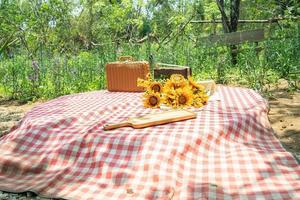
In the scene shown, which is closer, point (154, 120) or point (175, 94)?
point (154, 120)

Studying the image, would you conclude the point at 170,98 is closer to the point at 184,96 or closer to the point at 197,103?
the point at 184,96

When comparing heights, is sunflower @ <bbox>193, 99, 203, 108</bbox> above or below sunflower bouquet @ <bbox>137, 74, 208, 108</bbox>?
below

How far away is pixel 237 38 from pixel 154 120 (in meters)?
4.70

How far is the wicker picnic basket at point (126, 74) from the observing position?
3549 millimetres

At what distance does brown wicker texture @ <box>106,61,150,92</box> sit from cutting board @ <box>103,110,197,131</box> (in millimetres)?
1188

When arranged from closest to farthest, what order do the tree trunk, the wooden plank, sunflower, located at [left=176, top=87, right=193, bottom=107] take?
sunflower, located at [left=176, top=87, right=193, bottom=107] → the wooden plank → the tree trunk

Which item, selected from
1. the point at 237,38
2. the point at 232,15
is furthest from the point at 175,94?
the point at 232,15

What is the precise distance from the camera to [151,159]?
75.1 inches

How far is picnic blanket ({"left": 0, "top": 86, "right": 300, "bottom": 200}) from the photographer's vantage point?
5.75ft

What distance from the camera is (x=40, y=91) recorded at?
19.4ft

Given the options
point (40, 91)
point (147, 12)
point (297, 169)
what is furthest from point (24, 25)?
point (297, 169)

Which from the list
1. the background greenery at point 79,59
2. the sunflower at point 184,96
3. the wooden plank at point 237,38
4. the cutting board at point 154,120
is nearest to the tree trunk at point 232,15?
the background greenery at point 79,59

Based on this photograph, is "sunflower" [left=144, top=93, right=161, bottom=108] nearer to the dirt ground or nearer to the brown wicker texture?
the brown wicker texture

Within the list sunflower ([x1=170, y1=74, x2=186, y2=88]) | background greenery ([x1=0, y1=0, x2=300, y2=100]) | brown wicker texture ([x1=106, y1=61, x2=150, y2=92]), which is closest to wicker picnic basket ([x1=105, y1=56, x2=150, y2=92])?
brown wicker texture ([x1=106, y1=61, x2=150, y2=92])
